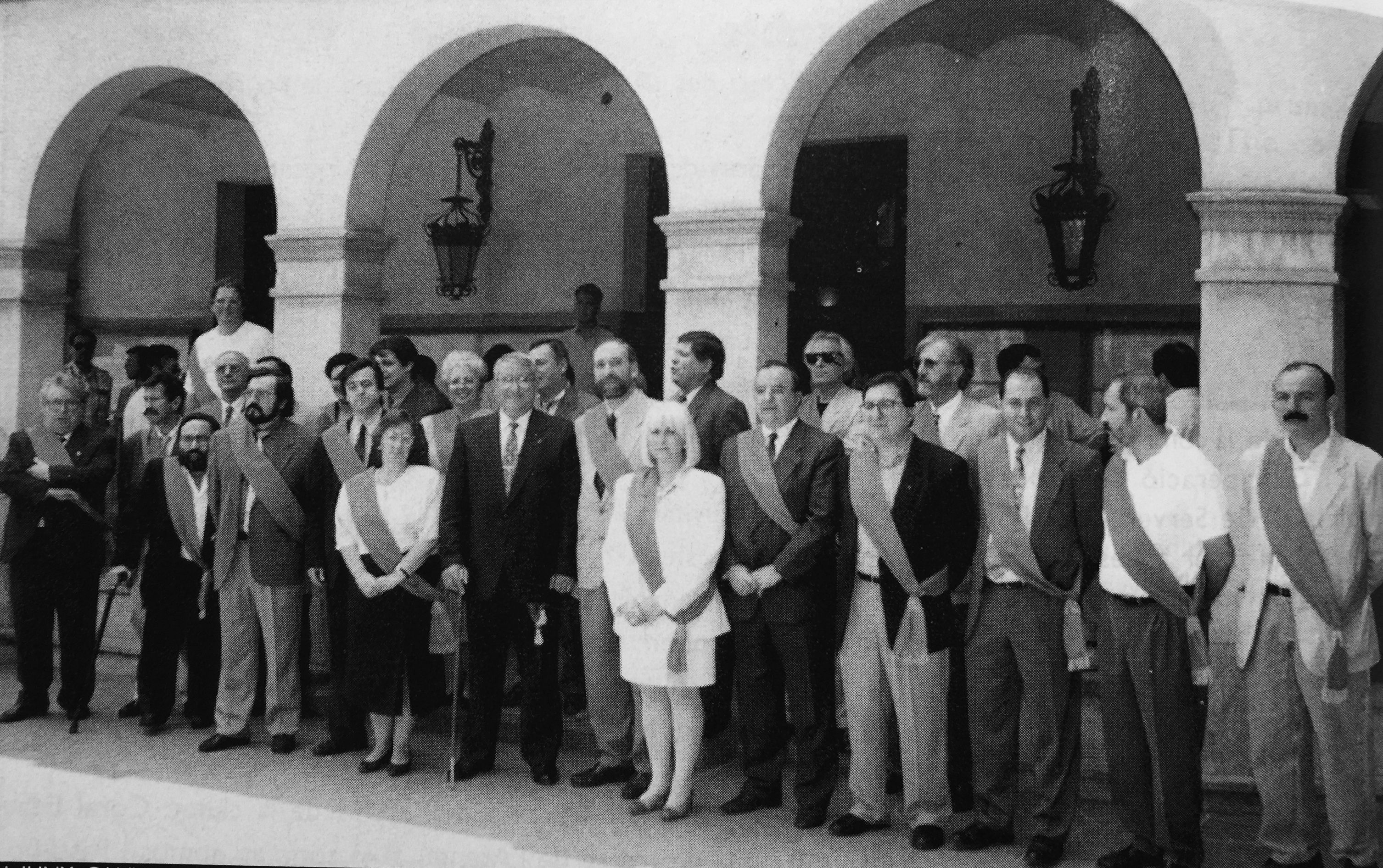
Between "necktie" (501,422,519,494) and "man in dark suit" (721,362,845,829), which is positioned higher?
"necktie" (501,422,519,494)

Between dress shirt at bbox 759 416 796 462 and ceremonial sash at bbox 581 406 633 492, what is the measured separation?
2.56 feet

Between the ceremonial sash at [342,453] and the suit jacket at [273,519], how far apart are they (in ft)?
0.43

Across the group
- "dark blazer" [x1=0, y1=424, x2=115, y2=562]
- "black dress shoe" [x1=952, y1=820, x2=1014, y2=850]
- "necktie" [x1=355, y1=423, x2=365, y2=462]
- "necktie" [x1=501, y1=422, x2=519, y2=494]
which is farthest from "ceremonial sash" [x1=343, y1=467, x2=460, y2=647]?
"black dress shoe" [x1=952, y1=820, x2=1014, y2=850]

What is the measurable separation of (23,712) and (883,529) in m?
4.43

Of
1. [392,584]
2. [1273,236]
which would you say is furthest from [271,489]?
[1273,236]

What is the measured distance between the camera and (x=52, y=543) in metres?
7.35

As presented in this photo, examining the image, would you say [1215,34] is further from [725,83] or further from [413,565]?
[413,565]

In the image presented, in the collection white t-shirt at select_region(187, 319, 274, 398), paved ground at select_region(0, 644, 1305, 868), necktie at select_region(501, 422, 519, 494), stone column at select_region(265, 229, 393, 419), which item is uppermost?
stone column at select_region(265, 229, 393, 419)

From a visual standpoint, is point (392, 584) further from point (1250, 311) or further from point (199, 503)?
point (1250, 311)

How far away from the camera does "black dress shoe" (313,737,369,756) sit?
6.58 meters

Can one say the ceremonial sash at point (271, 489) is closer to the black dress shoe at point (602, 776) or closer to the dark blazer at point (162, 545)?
the dark blazer at point (162, 545)

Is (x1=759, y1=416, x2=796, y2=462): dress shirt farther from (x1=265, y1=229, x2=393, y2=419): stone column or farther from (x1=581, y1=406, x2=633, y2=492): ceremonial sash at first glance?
(x1=265, y1=229, x2=393, y2=419): stone column

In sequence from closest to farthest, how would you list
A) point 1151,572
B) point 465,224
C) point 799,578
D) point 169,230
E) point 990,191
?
point 1151,572 → point 799,578 → point 990,191 → point 465,224 → point 169,230

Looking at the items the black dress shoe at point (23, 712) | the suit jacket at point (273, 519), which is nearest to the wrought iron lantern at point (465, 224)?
the suit jacket at point (273, 519)
